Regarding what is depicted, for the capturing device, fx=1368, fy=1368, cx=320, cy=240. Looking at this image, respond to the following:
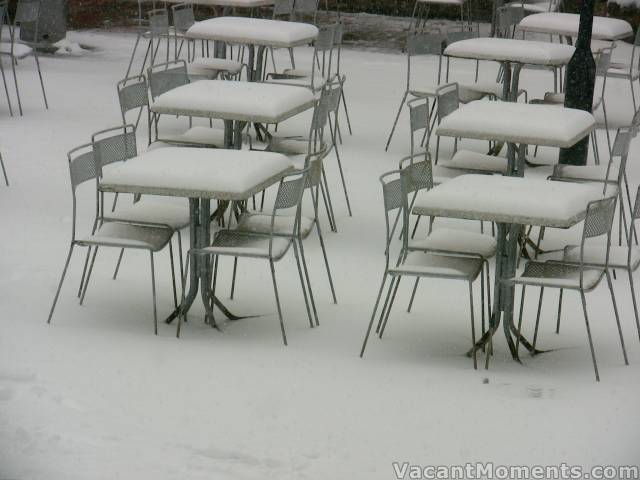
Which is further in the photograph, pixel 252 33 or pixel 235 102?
pixel 252 33

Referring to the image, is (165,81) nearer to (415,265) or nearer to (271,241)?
(271,241)

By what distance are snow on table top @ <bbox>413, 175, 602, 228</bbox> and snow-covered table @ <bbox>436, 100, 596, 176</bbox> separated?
2.84 ft

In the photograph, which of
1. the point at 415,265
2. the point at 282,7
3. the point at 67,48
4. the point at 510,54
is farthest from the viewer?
the point at 67,48

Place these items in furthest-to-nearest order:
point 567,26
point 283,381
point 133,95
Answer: point 567,26 < point 133,95 < point 283,381

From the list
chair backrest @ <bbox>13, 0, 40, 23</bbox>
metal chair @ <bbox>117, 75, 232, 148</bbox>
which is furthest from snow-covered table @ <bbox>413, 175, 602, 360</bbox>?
chair backrest @ <bbox>13, 0, 40, 23</bbox>

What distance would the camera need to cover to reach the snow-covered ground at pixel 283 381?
16.5ft

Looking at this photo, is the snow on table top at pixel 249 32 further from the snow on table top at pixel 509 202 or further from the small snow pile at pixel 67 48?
the small snow pile at pixel 67 48

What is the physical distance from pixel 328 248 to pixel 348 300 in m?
0.91

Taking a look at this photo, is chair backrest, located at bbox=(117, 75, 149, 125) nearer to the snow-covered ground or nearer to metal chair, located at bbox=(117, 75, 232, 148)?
metal chair, located at bbox=(117, 75, 232, 148)

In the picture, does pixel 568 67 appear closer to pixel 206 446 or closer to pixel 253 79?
pixel 253 79

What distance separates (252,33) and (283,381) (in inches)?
179

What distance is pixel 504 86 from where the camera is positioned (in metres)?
9.78

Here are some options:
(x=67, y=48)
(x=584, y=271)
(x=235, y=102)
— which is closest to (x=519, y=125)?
(x=584, y=271)

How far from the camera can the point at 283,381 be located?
5789 mm
